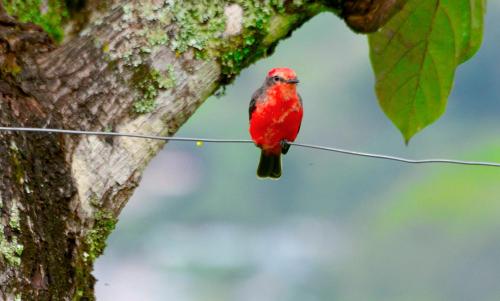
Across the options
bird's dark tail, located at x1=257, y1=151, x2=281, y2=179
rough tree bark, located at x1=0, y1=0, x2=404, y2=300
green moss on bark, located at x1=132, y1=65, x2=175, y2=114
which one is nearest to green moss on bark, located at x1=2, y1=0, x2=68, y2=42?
rough tree bark, located at x1=0, y1=0, x2=404, y2=300

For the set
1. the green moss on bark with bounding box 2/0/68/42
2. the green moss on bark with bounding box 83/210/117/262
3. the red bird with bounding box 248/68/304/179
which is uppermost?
the green moss on bark with bounding box 2/0/68/42

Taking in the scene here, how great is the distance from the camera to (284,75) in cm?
385

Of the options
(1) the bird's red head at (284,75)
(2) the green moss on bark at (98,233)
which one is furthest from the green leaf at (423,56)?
(2) the green moss on bark at (98,233)

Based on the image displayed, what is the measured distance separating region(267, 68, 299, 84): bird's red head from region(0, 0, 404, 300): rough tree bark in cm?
54

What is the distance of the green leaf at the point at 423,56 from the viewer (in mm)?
2879

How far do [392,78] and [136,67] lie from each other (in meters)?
0.86

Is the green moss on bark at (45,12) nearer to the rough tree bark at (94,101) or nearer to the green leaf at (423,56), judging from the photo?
the rough tree bark at (94,101)

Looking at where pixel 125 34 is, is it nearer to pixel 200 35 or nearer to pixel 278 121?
pixel 200 35

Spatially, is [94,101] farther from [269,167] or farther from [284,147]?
[269,167]

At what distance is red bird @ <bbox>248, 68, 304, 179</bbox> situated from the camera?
387cm

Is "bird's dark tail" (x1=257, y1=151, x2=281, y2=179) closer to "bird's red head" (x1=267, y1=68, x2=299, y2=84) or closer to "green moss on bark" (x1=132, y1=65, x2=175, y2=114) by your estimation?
"bird's red head" (x1=267, y1=68, x2=299, y2=84)

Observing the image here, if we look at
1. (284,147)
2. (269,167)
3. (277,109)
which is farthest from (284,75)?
(269,167)

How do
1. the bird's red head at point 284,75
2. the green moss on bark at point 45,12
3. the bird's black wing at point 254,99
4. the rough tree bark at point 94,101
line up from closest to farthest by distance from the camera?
the rough tree bark at point 94,101
the green moss on bark at point 45,12
the bird's red head at point 284,75
the bird's black wing at point 254,99

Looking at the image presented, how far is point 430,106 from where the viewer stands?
293 cm
